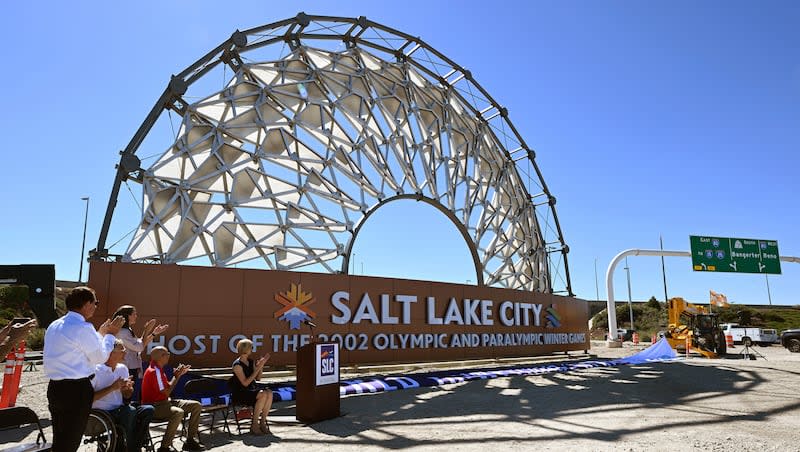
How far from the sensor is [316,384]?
895 cm

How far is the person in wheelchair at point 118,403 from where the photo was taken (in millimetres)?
5951

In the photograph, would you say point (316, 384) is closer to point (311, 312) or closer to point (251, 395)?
point (251, 395)

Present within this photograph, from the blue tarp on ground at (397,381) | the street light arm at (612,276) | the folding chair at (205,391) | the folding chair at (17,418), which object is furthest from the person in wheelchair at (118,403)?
the street light arm at (612,276)

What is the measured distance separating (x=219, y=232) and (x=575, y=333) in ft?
64.5

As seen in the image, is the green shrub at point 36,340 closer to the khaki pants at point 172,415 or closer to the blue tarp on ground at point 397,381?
the blue tarp on ground at point 397,381

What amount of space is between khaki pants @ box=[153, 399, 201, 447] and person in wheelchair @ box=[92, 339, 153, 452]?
1.60 ft

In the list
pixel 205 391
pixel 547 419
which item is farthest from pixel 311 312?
pixel 547 419

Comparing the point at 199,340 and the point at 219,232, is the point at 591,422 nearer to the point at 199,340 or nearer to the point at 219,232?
the point at 199,340

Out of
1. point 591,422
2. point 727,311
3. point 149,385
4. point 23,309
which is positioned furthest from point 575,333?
point 727,311

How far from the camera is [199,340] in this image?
14625mm

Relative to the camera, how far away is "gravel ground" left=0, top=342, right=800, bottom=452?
7438 millimetres

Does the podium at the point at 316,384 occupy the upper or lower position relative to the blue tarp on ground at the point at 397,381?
upper

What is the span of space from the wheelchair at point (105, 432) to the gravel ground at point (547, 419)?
820 mm

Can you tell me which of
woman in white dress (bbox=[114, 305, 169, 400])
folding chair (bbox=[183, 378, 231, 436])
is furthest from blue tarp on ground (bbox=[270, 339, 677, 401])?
woman in white dress (bbox=[114, 305, 169, 400])
